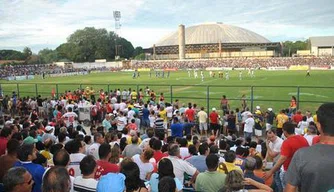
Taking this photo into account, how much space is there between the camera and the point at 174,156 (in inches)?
250

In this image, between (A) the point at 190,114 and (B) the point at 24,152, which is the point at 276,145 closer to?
(B) the point at 24,152

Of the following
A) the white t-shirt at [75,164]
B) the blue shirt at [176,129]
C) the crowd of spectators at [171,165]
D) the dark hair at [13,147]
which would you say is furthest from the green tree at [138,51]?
the dark hair at [13,147]

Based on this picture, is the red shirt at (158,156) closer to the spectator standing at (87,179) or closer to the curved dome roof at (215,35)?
the spectator standing at (87,179)

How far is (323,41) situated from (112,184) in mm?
144572

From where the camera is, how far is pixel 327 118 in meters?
3.21

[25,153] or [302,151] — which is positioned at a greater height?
[302,151]

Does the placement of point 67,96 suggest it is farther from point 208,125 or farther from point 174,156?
point 174,156

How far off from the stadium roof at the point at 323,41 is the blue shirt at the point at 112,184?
464ft

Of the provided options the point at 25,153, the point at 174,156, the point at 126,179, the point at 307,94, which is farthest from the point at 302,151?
the point at 307,94

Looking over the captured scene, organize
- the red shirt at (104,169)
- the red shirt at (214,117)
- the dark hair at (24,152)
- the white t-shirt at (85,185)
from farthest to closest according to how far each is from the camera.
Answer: the red shirt at (214,117), the red shirt at (104,169), the dark hair at (24,152), the white t-shirt at (85,185)

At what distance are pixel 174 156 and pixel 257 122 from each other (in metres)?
9.36

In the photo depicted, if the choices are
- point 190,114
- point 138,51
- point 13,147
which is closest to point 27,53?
point 138,51

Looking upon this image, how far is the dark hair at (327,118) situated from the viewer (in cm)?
320

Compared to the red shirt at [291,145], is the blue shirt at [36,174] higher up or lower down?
lower down
